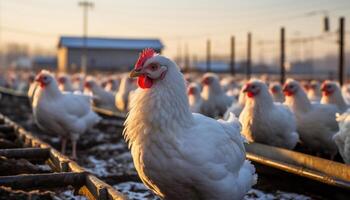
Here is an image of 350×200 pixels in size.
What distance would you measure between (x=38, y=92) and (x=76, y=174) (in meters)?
4.96

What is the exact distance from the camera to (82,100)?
9438 mm

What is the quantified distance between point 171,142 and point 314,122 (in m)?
4.81

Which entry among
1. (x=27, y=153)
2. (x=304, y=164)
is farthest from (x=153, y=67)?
(x=304, y=164)

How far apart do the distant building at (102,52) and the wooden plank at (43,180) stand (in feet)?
177

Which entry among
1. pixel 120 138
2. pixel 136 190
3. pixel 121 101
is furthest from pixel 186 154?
pixel 121 101

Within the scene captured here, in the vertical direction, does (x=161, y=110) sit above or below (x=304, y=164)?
above

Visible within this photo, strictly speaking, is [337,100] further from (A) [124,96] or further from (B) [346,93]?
(A) [124,96]

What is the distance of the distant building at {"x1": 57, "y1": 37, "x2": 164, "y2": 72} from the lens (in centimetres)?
5844

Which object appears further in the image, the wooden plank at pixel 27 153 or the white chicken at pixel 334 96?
the white chicken at pixel 334 96

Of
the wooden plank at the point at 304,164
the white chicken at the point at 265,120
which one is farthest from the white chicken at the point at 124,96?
the wooden plank at the point at 304,164

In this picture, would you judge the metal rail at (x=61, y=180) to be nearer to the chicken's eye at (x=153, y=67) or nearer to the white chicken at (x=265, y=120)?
the chicken's eye at (x=153, y=67)

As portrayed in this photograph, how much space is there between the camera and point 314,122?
25.0ft

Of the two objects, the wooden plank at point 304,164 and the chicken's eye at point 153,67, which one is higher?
the chicken's eye at point 153,67

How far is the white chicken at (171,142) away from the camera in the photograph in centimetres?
348
